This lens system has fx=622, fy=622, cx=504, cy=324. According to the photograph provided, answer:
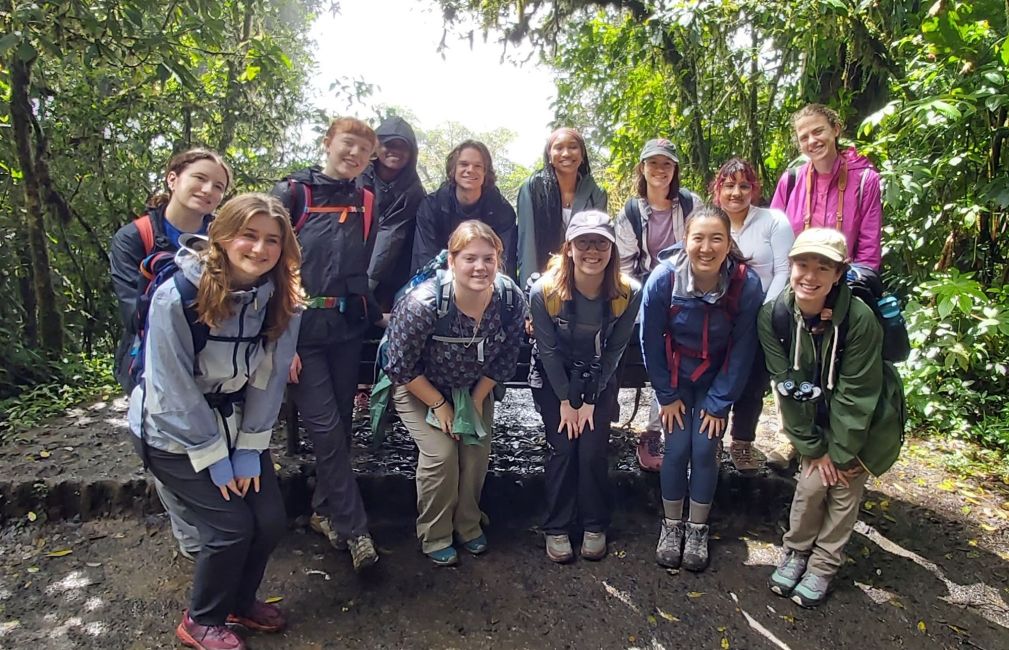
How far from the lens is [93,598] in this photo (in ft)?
9.89

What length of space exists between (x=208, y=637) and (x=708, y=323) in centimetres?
275

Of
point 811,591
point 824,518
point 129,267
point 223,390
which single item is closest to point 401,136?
point 129,267

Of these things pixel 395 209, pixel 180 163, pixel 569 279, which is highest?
pixel 180 163

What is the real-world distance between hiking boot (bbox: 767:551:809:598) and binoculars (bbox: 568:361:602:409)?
1.31m

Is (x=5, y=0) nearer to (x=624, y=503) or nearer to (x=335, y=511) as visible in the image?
(x=335, y=511)

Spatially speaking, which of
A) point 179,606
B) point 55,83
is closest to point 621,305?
point 179,606

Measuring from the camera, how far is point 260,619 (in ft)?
9.23

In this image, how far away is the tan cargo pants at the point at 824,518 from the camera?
309 cm

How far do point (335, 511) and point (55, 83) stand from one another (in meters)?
5.38

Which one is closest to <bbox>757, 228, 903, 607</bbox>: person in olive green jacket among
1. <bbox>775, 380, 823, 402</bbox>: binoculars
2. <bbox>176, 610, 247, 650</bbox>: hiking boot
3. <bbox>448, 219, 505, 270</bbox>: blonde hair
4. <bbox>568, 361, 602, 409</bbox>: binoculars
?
<bbox>775, 380, 823, 402</bbox>: binoculars

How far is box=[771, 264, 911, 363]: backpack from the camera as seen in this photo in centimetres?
297

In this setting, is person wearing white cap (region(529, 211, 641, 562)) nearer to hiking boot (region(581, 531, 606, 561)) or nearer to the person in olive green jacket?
hiking boot (region(581, 531, 606, 561))

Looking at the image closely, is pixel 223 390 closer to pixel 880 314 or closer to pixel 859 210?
pixel 880 314

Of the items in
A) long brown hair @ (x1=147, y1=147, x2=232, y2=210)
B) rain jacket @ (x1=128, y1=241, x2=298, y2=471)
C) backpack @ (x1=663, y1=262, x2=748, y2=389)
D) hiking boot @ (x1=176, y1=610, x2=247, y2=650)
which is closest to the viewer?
rain jacket @ (x1=128, y1=241, x2=298, y2=471)
